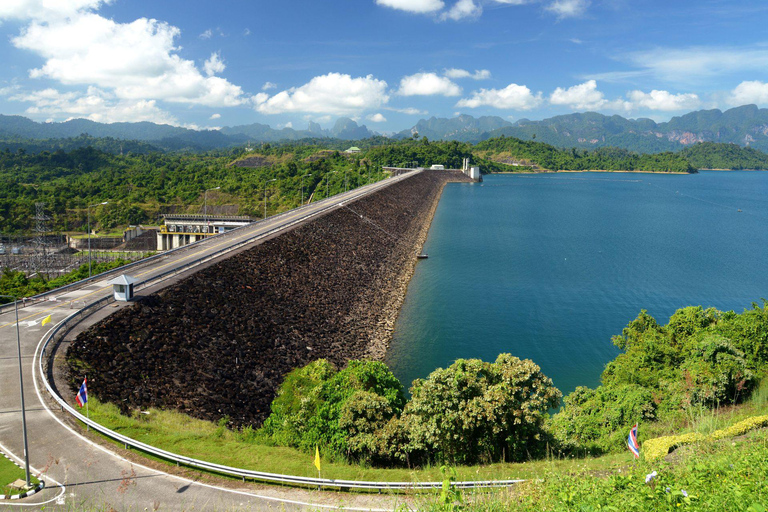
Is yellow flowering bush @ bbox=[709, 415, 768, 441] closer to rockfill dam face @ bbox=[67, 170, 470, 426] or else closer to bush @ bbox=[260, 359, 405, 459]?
bush @ bbox=[260, 359, 405, 459]

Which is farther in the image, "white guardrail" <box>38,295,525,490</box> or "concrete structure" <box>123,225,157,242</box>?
"concrete structure" <box>123,225,157,242</box>

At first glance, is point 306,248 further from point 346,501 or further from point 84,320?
point 346,501

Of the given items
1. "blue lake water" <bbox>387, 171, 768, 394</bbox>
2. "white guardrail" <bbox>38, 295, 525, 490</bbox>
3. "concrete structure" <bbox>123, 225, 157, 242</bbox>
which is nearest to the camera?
"white guardrail" <bbox>38, 295, 525, 490</bbox>

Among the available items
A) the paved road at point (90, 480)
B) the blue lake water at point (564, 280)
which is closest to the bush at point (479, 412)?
the paved road at point (90, 480)

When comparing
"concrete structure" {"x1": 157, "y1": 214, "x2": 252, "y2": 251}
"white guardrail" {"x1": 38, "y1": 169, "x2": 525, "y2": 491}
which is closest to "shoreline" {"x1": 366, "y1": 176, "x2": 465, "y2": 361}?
"white guardrail" {"x1": 38, "y1": 169, "x2": 525, "y2": 491}

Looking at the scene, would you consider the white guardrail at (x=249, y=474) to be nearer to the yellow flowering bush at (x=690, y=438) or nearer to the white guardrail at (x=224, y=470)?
the white guardrail at (x=224, y=470)
